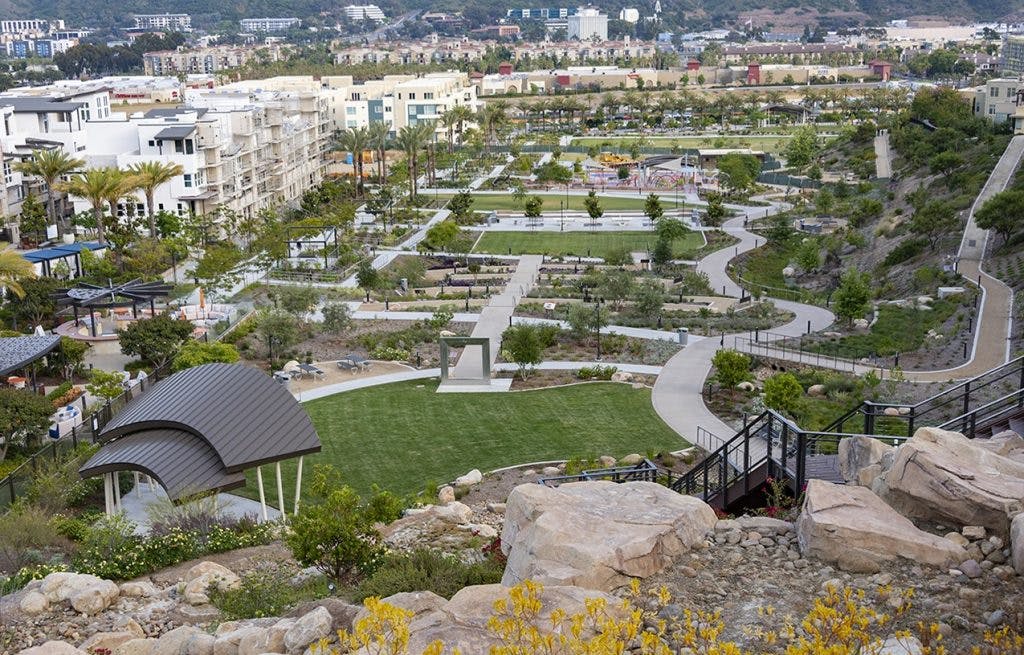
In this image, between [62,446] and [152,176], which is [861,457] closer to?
[62,446]

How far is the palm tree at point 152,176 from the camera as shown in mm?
64312

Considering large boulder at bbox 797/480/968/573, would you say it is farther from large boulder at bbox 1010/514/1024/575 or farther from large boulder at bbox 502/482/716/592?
large boulder at bbox 502/482/716/592

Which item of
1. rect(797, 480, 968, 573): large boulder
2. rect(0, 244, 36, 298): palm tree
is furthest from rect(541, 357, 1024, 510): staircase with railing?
rect(0, 244, 36, 298): palm tree

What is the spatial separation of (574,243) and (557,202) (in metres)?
17.7

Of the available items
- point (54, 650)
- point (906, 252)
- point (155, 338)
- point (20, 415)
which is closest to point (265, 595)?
point (54, 650)

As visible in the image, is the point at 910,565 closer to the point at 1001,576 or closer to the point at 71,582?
the point at 1001,576

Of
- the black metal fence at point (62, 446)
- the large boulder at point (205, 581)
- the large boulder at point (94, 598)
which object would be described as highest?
the large boulder at point (94, 598)

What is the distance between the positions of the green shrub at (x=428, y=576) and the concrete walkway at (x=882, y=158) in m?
83.1

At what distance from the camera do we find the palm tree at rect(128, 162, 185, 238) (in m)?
64.3

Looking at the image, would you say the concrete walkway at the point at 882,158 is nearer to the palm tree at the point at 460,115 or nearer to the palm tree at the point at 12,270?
the palm tree at the point at 460,115

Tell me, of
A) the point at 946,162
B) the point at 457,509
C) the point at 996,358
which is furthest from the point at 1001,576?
the point at 946,162

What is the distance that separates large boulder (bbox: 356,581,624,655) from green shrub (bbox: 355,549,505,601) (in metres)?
1.72

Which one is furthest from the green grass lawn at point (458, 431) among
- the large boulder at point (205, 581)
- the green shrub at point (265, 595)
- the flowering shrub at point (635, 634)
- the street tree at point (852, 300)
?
the flowering shrub at point (635, 634)

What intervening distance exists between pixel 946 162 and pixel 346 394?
181 ft
